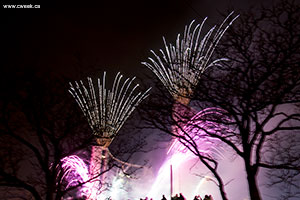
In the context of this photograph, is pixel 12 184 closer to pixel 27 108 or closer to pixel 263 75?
pixel 27 108

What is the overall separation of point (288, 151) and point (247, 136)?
6.33 feet

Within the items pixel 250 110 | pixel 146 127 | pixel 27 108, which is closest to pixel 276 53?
pixel 250 110

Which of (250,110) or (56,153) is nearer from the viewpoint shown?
(250,110)

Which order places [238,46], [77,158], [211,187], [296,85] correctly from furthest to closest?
[211,187], [77,158], [238,46], [296,85]

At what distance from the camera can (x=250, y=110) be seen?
12.0 meters

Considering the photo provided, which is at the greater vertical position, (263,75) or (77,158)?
(263,75)

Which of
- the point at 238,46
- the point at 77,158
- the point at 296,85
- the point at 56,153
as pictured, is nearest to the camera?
the point at 296,85

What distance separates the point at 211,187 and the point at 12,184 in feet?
141

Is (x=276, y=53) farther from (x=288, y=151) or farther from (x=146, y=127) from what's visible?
(x=146, y=127)

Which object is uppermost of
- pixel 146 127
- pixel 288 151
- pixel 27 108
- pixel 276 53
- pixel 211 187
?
pixel 276 53

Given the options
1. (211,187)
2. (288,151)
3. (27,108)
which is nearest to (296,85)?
(288,151)

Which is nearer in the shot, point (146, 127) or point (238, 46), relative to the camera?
point (238, 46)

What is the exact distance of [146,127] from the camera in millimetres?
15031

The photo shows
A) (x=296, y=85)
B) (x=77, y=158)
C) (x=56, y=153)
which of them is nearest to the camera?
(x=296, y=85)
